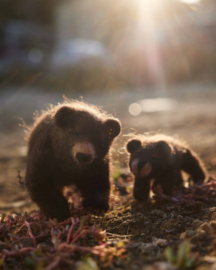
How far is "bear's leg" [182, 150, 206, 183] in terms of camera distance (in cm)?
470

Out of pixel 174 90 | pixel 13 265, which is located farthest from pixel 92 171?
pixel 174 90

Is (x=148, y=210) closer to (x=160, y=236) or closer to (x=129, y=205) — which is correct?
(x=129, y=205)

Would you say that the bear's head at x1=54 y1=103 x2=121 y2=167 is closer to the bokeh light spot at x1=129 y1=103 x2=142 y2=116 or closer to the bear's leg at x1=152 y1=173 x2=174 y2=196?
the bear's leg at x1=152 y1=173 x2=174 y2=196

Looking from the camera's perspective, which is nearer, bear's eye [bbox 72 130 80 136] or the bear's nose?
A: the bear's nose

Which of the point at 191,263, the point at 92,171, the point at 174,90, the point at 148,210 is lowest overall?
the point at 191,263

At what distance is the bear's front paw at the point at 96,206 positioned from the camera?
381cm

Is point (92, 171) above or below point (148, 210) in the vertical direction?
above

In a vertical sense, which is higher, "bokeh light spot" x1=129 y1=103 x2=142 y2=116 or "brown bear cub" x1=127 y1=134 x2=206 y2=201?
"bokeh light spot" x1=129 y1=103 x2=142 y2=116

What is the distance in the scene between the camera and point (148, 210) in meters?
4.00

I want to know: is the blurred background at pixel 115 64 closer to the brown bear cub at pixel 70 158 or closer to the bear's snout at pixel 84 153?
the brown bear cub at pixel 70 158

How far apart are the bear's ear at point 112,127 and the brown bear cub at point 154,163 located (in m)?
0.51

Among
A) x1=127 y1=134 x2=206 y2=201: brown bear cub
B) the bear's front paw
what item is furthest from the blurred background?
the bear's front paw

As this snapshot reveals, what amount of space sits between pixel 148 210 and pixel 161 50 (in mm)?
21781

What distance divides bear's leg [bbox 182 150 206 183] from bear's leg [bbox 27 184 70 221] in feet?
5.81
